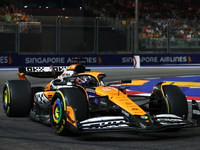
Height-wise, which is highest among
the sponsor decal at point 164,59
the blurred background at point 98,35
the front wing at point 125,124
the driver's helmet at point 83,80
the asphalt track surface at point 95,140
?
the blurred background at point 98,35

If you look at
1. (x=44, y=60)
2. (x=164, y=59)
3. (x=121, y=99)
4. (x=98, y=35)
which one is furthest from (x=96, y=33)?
(x=121, y=99)

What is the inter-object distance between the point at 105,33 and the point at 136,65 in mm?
3517

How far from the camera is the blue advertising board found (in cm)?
2384

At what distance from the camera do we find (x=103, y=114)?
22.1 feet

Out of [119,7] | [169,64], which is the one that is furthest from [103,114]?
[119,7]

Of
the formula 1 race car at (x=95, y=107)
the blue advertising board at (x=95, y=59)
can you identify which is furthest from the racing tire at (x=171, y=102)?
the blue advertising board at (x=95, y=59)

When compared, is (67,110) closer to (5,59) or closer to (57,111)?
(57,111)

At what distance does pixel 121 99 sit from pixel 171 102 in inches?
38.8

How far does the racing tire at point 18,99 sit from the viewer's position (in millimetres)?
7910

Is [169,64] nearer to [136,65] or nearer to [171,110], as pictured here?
[136,65]

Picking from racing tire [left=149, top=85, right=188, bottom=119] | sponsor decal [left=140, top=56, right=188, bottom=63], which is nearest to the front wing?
racing tire [left=149, top=85, right=188, bottom=119]

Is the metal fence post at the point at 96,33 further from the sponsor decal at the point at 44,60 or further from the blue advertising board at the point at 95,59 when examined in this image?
the sponsor decal at the point at 44,60

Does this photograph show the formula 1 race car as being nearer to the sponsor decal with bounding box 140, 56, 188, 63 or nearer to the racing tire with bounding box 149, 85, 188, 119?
the racing tire with bounding box 149, 85, 188, 119

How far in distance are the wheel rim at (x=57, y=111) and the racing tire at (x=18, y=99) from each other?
5.04ft
